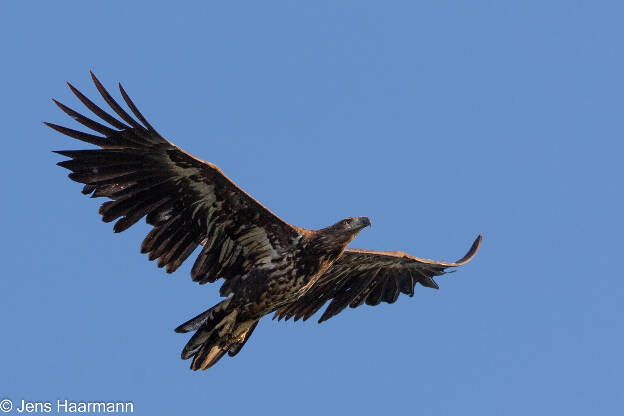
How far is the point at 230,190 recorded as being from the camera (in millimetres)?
14961

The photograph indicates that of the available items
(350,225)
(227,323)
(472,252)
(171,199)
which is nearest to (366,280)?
(472,252)

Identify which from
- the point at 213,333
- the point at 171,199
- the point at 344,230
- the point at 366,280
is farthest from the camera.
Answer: the point at 366,280

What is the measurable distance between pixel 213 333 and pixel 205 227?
147 cm

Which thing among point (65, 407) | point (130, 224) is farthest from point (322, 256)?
point (65, 407)

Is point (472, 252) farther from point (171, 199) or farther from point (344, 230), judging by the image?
point (171, 199)

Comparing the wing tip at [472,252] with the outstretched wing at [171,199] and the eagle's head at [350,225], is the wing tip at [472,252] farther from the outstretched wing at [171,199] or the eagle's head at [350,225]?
the outstretched wing at [171,199]

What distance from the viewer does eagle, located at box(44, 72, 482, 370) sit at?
47.7ft

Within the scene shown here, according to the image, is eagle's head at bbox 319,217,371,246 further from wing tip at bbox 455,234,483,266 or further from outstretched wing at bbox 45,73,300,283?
wing tip at bbox 455,234,483,266

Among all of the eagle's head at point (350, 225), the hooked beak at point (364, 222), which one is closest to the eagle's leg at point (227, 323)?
the eagle's head at point (350, 225)

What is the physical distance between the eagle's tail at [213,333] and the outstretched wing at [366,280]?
1.64 m

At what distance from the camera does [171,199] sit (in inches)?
595

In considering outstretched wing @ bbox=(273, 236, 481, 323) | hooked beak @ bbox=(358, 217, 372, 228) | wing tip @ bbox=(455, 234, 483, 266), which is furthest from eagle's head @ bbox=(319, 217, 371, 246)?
wing tip @ bbox=(455, 234, 483, 266)

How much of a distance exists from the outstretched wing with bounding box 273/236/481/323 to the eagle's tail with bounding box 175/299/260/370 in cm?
164

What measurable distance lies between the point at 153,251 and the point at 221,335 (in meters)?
1.52
